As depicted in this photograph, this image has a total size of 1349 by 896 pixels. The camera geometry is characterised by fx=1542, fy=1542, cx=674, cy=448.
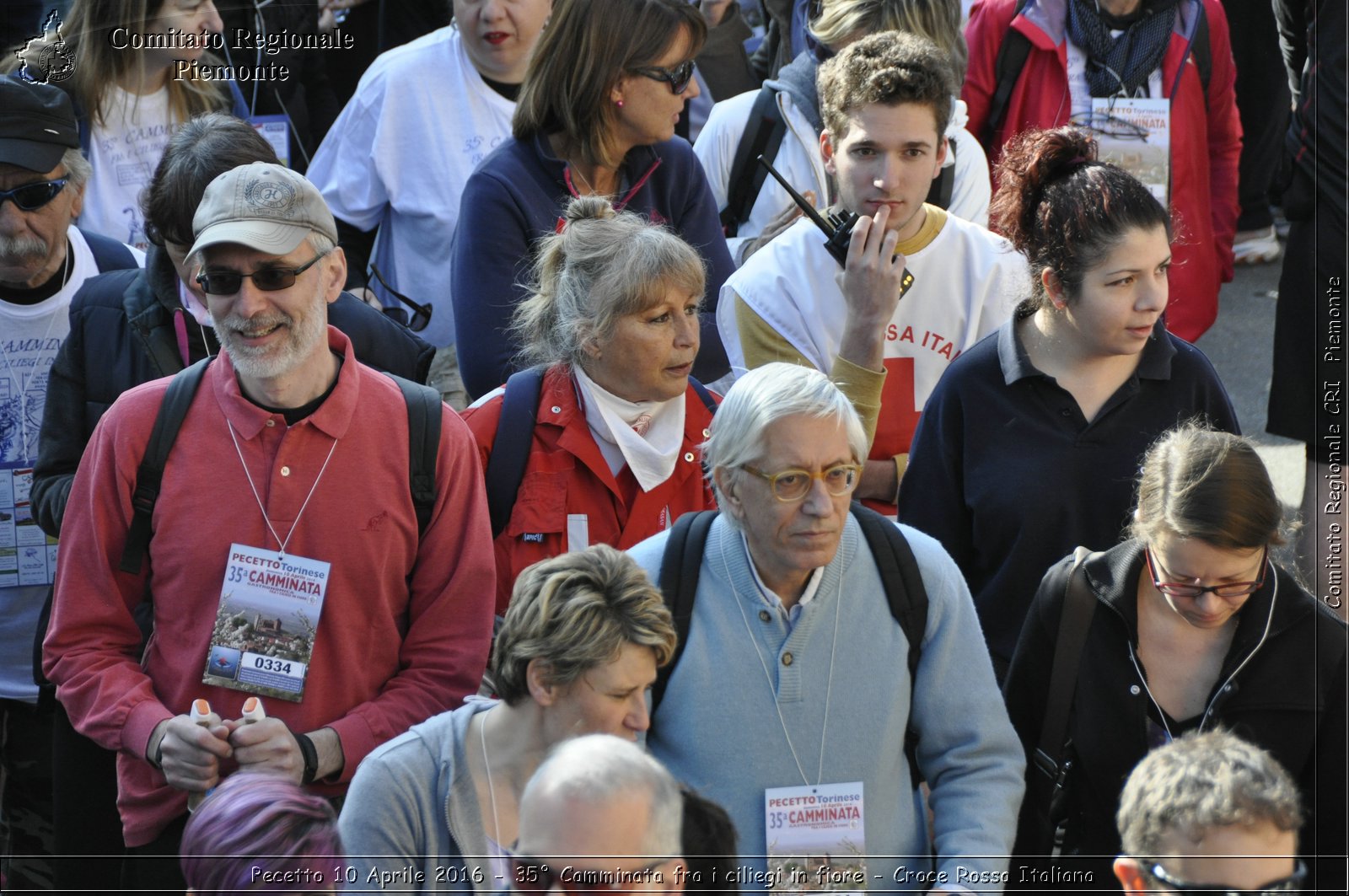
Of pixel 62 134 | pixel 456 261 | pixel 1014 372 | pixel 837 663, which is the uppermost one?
pixel 62 134

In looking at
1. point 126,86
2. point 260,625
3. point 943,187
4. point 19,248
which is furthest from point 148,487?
point 943,187

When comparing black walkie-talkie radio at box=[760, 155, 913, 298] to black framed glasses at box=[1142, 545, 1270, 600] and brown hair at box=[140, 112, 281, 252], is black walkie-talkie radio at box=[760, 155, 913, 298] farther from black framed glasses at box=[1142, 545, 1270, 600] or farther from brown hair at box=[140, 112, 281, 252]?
brown hair at box=[140, 112, 281, 252]

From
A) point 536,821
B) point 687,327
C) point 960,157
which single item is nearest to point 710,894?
point 536,821

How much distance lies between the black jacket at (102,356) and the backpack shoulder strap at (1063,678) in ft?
6.75

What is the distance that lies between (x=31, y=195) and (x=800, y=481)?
2.36 meters

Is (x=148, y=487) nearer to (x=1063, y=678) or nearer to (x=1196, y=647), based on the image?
(x=1063, y=678)

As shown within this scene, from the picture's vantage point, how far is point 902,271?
4.05 meters

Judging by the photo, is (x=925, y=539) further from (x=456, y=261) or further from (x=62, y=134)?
(x=62, y=134)

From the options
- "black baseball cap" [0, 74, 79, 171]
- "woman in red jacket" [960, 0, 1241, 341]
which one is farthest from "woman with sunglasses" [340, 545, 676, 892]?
"woman in red jacket" [960, 0, 1241, 341]

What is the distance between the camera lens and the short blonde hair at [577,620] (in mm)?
2686

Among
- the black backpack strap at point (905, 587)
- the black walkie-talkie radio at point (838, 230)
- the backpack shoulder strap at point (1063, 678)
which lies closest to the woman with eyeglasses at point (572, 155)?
the black walkie-talkie radio at point (838, 230)

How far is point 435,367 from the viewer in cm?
484

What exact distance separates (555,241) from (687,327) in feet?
1.45

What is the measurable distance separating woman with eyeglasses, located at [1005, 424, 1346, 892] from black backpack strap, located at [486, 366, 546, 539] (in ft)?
3.95
